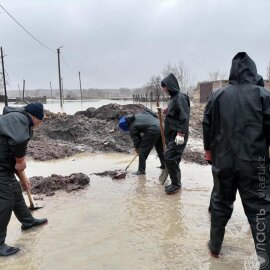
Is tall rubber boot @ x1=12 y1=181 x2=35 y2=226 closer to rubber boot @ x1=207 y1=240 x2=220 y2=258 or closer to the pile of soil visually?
the pile of soil

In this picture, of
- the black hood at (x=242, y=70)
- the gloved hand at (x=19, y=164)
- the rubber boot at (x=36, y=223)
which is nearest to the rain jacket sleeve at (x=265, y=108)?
the black hood at (x=242, y=70)

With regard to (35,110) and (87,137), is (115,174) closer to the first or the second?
(35,110)

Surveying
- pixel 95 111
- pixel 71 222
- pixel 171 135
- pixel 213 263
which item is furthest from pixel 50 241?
pixel 95 111

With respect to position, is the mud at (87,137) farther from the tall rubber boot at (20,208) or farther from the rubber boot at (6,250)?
the rubber boot at (6,250)

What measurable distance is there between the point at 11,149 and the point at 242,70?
2.64 metres

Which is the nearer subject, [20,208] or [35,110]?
[35,110]

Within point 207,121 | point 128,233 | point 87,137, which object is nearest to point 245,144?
point 207,121

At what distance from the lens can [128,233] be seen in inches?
196

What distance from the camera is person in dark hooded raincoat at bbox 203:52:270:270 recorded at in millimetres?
3510

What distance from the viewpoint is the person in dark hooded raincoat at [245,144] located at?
351 cm

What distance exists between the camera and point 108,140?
12.9 metres

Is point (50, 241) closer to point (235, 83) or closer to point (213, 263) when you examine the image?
point (213, 263)

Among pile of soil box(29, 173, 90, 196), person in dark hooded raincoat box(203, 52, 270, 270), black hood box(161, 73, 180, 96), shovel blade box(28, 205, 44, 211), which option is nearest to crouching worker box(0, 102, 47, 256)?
shovel blade box(28, 205, 44, 211)

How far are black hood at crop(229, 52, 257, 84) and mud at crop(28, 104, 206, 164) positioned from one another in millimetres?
6089
